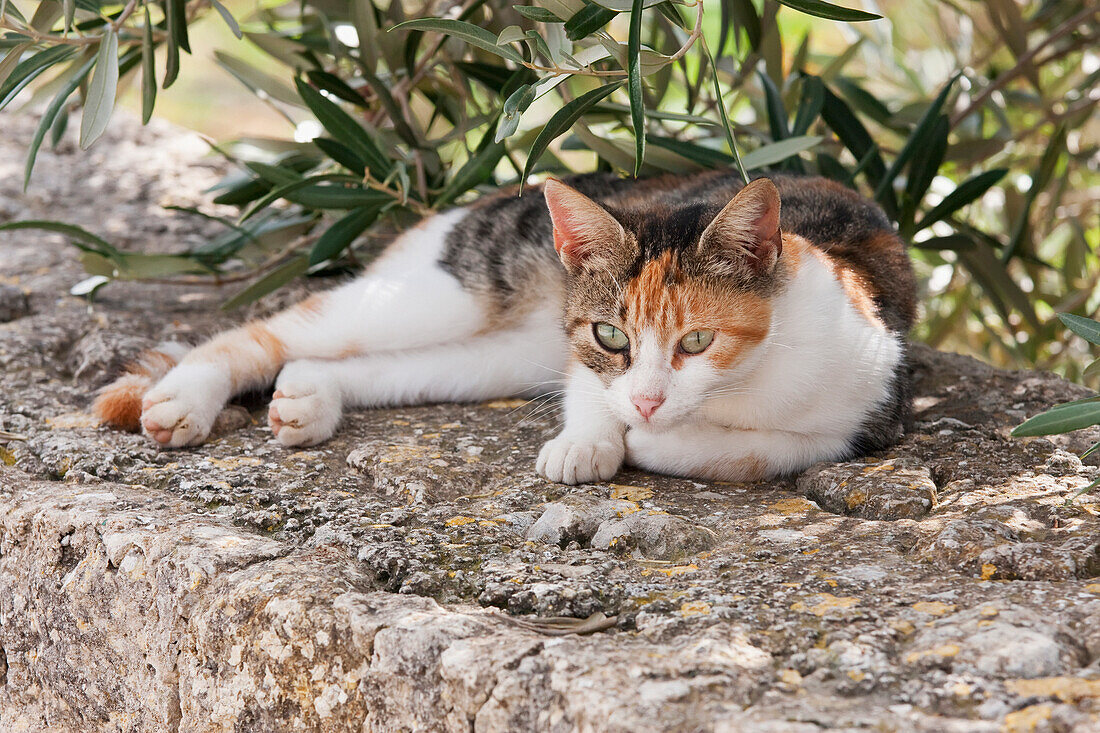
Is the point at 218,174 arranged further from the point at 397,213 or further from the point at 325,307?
the point at 325,307

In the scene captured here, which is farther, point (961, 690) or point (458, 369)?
point (458, 369)

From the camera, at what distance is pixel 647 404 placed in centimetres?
180

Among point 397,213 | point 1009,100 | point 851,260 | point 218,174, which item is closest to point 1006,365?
point 1009,100

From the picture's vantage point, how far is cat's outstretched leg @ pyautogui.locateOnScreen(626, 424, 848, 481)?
1.92m

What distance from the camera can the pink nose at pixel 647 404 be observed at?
1.80 metres

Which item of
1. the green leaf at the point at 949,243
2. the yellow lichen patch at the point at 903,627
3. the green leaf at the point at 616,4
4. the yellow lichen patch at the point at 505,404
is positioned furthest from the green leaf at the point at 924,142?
the yellow lichen patch at the point at 903,627

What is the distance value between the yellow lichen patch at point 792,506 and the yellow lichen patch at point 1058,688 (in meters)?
0.64

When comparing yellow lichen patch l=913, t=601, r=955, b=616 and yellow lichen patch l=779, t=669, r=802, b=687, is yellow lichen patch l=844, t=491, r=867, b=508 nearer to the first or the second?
yellow lichen patch l=913, t=601, r=955, b=616

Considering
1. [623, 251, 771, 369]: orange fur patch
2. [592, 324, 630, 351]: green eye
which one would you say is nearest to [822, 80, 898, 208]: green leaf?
[623, 251, 771, 369]: orange fur patch

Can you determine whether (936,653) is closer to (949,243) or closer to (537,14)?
(537,14)

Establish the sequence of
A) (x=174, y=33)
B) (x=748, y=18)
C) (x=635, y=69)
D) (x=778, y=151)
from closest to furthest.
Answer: (x=635, y=69)
(x=174, y=33)
(x=778, y=151)
(x=748, y=18)

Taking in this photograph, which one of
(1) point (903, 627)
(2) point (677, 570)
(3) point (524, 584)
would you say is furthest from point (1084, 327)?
(3) point (524, 584)

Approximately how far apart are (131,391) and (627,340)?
1175mm

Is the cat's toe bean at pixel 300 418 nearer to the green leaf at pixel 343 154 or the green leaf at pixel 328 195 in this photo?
the green leaf at pixel 328 195
